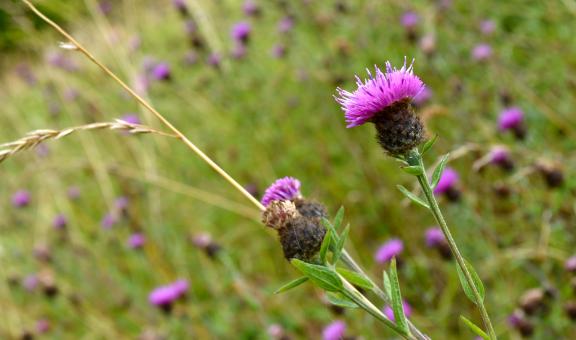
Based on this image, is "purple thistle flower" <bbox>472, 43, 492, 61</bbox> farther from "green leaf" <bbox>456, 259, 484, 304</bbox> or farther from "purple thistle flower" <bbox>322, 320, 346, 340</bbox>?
"green leaf" <bbox>456, 259, 484, 304</bbox>

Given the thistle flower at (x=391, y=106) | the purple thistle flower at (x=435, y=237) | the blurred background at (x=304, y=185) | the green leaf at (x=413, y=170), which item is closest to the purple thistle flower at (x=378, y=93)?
the thistle flower at (x=391, y=106)

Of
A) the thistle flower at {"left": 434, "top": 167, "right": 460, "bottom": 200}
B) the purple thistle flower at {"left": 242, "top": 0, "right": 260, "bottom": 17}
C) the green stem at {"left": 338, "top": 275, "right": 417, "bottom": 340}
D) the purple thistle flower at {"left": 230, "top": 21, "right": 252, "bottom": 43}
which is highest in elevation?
the purple thistle flower at {"left": 242, "top": 0, "right": 260, "bottom": 17}

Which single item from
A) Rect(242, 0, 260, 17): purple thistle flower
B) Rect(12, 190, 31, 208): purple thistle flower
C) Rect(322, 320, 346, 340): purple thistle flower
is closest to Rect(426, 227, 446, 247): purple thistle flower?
Rect(322, 320, 346, 340): purple thistle flower

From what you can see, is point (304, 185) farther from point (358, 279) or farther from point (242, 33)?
point (358, 279)

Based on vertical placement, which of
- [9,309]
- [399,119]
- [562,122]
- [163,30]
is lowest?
[399,119]

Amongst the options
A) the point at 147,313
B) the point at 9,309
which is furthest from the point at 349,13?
the point at 9,309

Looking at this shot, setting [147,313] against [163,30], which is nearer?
[147,313]

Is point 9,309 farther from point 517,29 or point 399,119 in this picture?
point 517,29

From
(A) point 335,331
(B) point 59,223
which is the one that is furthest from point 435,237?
(B) point 59,223
